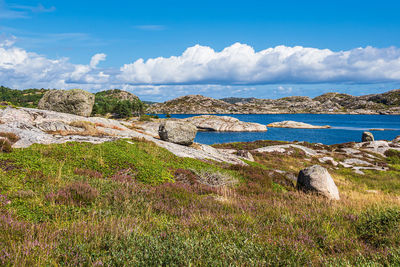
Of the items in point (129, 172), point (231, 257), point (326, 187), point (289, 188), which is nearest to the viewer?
point (231, 257)

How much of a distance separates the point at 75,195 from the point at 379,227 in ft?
Answer: 30.4

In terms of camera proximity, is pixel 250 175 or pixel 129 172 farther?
pixel 250 175

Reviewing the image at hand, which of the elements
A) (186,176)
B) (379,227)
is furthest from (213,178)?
(379,227)

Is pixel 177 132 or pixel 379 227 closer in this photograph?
pixel 379 227

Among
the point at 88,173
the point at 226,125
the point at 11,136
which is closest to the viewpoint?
the point at 88,173

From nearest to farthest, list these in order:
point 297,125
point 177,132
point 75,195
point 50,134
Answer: point 75,195 → point 50,134 → point 177,132 → point 297,125

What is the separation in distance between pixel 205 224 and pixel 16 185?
6.90 m

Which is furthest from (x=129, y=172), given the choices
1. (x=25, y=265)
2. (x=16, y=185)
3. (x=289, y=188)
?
(x=289, y=188)

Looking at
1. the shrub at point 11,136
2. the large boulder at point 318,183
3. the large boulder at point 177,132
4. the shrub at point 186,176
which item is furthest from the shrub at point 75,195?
the large boulder at point 177,132

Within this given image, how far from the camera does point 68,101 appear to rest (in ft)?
116

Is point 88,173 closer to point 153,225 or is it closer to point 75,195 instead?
point 75,195

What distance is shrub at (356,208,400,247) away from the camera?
6.00 meters

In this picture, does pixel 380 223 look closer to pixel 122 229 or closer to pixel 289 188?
pixel 122 229

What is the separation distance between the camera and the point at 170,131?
26.1m
